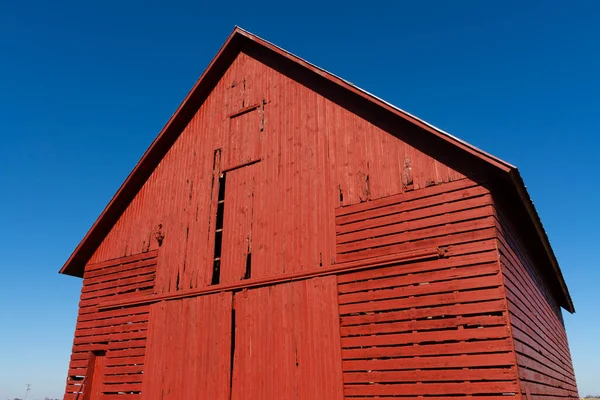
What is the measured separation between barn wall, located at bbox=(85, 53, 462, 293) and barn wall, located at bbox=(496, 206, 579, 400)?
199cm

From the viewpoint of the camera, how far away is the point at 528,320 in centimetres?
985

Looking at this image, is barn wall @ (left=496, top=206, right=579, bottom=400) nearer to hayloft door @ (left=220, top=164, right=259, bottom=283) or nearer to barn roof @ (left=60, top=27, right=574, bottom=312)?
barn roof @ (left=60, top=27, right=574, bottom=312)

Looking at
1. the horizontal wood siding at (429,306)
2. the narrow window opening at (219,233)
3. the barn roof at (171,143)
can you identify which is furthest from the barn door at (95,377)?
the horizontal wood siding at (429,306)

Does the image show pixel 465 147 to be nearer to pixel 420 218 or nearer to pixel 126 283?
pixel 420 218

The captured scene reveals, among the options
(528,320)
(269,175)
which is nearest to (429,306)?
(528,320)

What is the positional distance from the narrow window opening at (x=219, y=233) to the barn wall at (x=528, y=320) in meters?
6.71

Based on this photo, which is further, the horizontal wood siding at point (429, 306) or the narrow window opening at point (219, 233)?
the narrow window opening at point (219, 233)

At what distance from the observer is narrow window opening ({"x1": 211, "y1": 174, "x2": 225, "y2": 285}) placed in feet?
38.7

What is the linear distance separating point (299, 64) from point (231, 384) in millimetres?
8077

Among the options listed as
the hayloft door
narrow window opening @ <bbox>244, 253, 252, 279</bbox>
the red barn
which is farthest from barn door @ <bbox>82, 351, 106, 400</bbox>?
narrow window opening @ <bbox>244, 253, 252, 279</bbox>

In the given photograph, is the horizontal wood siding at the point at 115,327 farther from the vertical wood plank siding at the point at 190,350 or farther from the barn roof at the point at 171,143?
the barn roof at the point at 171,143

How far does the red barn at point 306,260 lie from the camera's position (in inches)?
331

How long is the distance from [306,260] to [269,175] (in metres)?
2.69

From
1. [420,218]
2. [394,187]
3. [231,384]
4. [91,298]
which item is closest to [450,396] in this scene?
[420,218]
